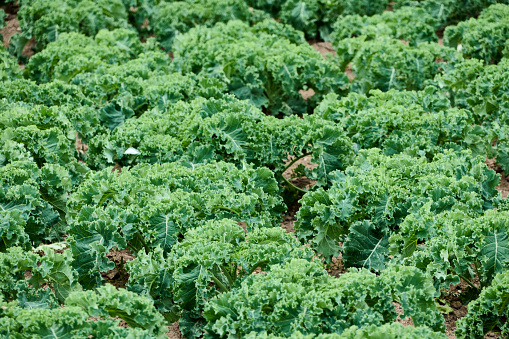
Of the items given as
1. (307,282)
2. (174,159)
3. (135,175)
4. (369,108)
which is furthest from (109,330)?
(369,108)

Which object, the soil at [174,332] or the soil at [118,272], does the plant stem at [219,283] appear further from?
the soil at [118,272]

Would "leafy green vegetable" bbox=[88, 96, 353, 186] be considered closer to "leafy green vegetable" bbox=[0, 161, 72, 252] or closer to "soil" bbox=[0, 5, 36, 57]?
"leafy green vegetable" bbox=[0, 161, 72, 252]

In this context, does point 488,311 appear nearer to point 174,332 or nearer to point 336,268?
point 336,268

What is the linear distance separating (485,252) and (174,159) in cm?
365

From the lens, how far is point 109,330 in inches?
184

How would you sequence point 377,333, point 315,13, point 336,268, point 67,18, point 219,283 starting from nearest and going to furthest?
point 377,333 → point 219,283 → point 336,268 → point 67,18 → point 315,13

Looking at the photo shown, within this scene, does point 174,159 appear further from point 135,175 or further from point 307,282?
point 307,282

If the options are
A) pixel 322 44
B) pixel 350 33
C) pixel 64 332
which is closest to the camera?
pixel 64 332

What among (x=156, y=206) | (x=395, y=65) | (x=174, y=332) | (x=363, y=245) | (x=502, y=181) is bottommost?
(x=174, y=332)

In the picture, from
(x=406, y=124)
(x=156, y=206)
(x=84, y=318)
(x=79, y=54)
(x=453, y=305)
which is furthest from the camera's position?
(x=79, y=54)

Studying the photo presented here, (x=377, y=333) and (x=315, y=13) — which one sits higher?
(x=315, y=13)

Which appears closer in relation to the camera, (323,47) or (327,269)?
(327,269)

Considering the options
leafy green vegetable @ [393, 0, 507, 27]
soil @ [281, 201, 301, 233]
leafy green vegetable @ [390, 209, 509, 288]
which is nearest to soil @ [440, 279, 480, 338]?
leafy green vegetable @ [390, 209, 509, 288]

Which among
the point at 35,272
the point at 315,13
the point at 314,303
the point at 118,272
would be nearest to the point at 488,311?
the point at 314,303
